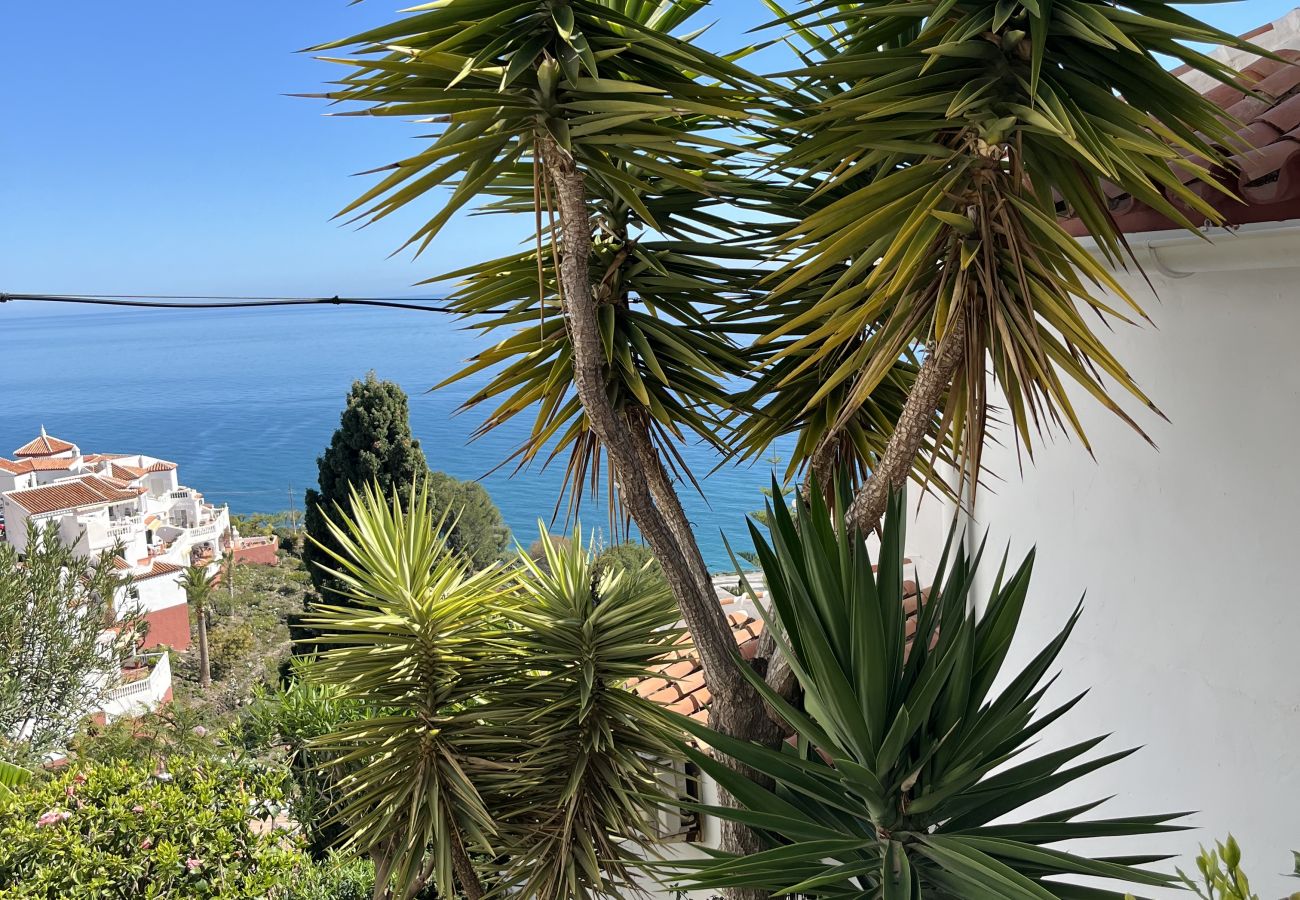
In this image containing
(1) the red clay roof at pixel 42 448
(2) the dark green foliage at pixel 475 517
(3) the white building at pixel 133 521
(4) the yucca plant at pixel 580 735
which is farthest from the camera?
(1) the red clay roof at pixel 42 448

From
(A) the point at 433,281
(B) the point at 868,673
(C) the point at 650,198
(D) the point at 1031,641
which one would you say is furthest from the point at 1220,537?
(A) the point at 433,281

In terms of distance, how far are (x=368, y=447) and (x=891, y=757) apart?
1247cm

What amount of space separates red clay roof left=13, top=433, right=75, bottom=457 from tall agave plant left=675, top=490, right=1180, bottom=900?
34.3 m

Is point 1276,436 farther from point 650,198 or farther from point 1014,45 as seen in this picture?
point 650,198

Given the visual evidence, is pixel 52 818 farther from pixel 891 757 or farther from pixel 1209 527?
pixel 1209 527

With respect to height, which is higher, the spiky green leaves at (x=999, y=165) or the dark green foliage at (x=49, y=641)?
the spiky green leaves at (x=999, y=165)

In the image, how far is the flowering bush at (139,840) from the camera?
11.2 ft

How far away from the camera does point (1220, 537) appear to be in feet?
7.65

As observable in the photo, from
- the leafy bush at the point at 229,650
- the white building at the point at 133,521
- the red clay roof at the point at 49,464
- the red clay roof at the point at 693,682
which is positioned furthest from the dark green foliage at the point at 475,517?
the red clay roof at the point at 49,464

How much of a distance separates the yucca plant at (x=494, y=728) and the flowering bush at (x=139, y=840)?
484 mm

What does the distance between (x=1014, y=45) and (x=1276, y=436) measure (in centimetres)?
121

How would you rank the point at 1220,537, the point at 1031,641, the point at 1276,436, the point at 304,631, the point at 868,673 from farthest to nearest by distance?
1. the point at 304,631
2. the point at 1031,641
3. the point at 1220,537
4. the point at 1276,436
5. the point at 868,673

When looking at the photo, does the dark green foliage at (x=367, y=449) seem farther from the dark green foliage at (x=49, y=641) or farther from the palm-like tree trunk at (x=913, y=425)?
the palm-like tree trunk at (x=913, y=425)

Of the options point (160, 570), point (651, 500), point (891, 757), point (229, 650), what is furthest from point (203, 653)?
point (891, 757)
